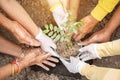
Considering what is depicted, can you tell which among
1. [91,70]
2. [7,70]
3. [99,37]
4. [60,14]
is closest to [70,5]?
[60,14]

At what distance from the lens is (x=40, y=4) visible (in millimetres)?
2590

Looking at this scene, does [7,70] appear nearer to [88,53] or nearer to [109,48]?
[88,53]

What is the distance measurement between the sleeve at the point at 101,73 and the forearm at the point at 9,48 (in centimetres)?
65

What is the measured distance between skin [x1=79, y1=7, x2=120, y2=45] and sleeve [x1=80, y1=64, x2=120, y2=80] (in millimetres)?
277

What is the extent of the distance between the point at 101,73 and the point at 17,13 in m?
0.86

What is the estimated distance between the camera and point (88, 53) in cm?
229

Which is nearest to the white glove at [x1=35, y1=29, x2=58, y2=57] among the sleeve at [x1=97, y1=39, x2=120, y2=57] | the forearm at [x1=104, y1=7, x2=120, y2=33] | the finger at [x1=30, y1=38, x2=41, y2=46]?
the finger at [x1=30, y1=38, x2=41, y2=46]

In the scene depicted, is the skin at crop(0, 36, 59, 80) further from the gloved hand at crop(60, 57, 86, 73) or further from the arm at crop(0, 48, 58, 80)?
the gloved hand at crop(60, 57, 86, 73)

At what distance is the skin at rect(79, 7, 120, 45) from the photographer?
7.63 ft

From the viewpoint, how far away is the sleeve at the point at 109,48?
6.62 feet

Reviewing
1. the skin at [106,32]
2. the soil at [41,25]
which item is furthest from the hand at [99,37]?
the soil at [41,25]

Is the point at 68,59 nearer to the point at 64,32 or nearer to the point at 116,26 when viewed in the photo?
the point at 64,32

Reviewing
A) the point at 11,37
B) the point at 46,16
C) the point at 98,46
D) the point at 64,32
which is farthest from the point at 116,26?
the point at 11,37

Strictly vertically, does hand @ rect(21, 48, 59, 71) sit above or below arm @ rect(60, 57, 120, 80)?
above
